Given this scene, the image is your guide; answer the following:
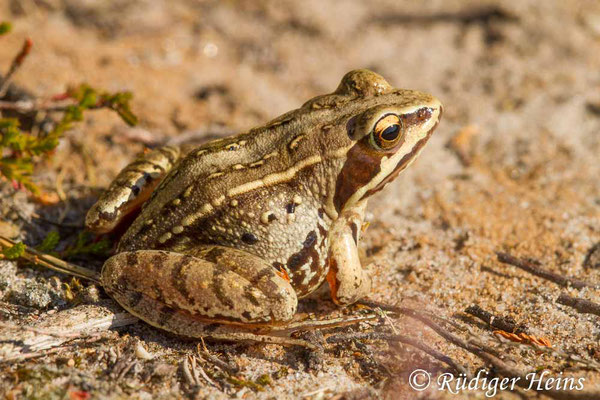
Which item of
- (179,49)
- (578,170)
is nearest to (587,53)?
(578,170)

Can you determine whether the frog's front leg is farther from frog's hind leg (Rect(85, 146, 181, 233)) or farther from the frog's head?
frog's hind leg (Rect(85, 146, 181, 233))

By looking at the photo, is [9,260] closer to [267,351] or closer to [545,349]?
[267,351]

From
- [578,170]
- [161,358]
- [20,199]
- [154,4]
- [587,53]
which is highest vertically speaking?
[587,53]

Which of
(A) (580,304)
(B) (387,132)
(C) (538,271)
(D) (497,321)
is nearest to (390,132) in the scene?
(B) (387,132)

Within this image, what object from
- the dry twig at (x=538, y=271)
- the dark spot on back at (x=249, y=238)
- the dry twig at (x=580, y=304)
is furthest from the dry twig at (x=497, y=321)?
the dark spot on back at (x=249, y=238)

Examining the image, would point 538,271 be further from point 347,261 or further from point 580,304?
point 347,261
